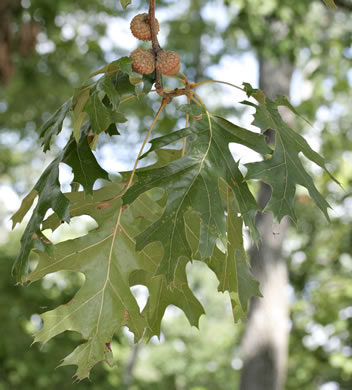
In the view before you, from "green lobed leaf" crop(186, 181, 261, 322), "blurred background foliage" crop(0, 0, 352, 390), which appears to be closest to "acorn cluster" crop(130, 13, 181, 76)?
"green lobed leaf" crop(186, 181, 261, 322)

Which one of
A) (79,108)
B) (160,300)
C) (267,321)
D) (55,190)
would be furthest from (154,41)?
(267,321)

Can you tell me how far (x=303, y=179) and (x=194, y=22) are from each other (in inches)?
272

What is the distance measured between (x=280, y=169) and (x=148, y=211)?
36 centimetres

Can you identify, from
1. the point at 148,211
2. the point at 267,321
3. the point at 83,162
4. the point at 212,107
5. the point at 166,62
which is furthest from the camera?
the point at 212,107

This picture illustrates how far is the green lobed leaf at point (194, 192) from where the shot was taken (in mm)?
1155

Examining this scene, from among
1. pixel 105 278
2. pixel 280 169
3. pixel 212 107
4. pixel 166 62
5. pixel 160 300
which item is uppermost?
pixel 166 62

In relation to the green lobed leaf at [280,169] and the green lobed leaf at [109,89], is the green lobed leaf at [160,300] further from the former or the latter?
the green lobed leaf at [109,89]

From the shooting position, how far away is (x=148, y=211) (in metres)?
1.40

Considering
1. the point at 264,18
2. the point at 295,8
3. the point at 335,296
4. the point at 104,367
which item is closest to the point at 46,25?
the point at 264,18

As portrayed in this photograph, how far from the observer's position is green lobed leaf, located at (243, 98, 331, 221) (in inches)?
47.0

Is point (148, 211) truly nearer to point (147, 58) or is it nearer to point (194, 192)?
point (194, 192)

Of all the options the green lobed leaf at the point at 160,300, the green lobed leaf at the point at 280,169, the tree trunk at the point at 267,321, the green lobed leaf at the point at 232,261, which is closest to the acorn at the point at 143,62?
the green lobed leaf at the point at 280,169

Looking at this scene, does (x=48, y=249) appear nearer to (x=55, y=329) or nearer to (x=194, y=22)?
(x=55, y=329)

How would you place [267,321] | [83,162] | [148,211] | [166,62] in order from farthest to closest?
[267,321] < [148,211] < [83,162] < [166,62]
